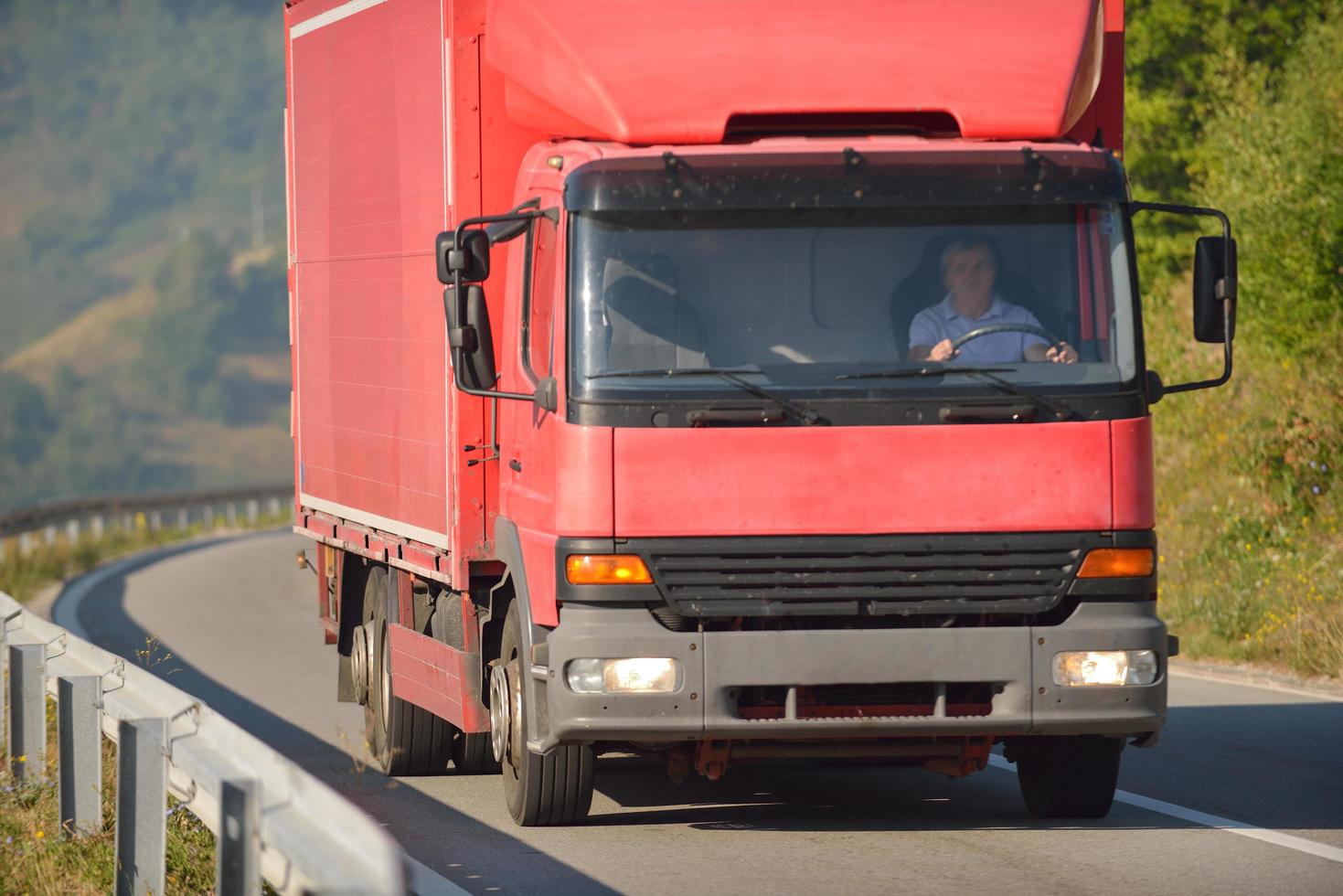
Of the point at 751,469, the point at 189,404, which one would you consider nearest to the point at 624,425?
the point at 751,469

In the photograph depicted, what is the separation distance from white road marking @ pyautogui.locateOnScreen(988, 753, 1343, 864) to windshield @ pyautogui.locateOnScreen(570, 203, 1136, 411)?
204cm

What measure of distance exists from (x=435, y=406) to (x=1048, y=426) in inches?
119

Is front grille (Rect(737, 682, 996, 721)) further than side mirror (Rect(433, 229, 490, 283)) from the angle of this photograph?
No

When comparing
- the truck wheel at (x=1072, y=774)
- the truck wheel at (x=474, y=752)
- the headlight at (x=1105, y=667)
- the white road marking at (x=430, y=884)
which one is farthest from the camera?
the truck wheel at (x=474, y=752)

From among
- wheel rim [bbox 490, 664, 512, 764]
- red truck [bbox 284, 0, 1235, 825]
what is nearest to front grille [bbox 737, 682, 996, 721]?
red truck [bbox 284, 0, 1235, 825]

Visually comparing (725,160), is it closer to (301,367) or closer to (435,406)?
(435,406)

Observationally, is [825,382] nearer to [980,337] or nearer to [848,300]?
[848,300]

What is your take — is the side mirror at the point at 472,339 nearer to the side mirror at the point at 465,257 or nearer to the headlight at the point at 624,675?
the side mirror at the point at 465,257

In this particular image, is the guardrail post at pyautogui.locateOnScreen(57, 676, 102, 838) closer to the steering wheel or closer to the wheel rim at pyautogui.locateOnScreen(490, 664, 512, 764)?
the wheel rim at pyautogui.locateOnScreen(490, 664, 512, 764)

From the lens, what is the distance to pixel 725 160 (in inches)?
338

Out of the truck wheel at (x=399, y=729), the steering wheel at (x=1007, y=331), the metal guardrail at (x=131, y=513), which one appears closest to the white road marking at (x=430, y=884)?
the steering wheel at (x=1007, y=331)

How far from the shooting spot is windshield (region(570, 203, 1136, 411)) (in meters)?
8.45

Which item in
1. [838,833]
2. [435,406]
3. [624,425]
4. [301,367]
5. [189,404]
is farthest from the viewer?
[189,404]

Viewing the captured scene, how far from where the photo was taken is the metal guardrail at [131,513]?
35656 millimetres
